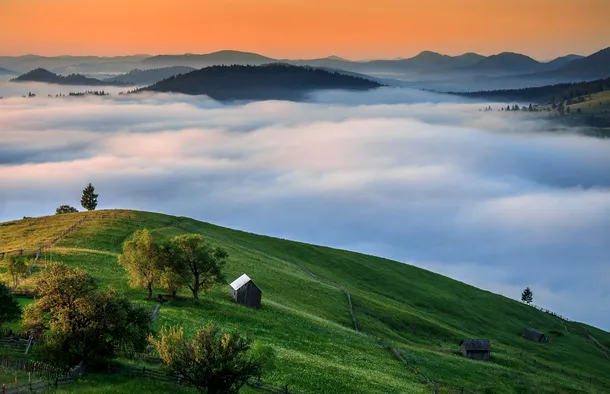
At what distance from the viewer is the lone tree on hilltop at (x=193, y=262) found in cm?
7138

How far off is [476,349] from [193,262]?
46.3m

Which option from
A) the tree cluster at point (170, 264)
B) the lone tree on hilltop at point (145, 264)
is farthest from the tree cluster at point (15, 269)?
the lone tree on hilltop at point (145, 264)

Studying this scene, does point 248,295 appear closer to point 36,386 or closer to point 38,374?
point 38,374

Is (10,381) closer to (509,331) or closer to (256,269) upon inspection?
(256,269)

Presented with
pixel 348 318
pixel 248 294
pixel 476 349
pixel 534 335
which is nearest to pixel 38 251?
pixel 248 294

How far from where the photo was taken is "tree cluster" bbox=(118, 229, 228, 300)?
231ft

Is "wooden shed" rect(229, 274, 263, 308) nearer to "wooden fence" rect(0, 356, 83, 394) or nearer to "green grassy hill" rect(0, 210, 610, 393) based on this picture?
"green grassy hill" rect(0, 210, 610, 393)

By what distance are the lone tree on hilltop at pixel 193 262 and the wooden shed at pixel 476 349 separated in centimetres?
4060

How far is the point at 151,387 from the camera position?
43.9 metres

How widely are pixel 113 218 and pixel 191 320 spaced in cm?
6200

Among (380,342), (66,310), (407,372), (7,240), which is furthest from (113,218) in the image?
(66,310)

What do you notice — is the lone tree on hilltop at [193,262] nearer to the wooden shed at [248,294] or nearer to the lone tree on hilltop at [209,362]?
the wooden shed at [248,294]

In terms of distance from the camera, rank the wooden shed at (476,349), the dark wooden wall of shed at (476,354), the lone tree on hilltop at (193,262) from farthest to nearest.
Answer: the wooden shed at (476,349), the dark wooden wall of shed at (476,354), the lone tree on hilltop at (193,262)

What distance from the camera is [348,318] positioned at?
9488cm
